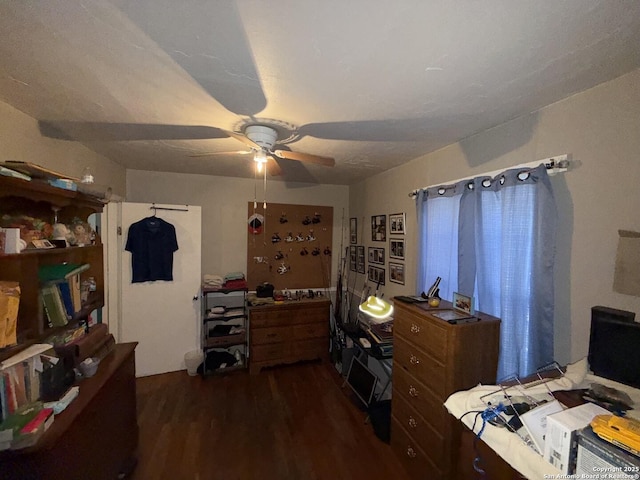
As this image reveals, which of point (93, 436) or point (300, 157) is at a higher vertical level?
point (300, 157)

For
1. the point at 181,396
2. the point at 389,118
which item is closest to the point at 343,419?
the point at 181,396

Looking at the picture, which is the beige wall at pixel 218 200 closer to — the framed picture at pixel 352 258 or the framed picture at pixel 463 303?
the framed picture at pixel 352 258

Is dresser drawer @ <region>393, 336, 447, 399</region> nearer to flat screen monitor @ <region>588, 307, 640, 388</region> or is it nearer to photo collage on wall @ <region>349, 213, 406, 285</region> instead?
flat screen monitor @ <region>588, 307, 640, 388</region>

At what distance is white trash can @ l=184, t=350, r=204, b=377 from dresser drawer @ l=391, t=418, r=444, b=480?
234cm

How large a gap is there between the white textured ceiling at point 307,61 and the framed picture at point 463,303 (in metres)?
1.18

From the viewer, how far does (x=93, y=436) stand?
142 cm

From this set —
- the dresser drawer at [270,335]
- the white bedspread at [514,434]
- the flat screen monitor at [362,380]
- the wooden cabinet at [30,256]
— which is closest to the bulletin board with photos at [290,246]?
the dresser drawer at [270,335]

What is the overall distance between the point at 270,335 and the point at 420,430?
2035mm

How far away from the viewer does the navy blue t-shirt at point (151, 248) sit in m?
3.06

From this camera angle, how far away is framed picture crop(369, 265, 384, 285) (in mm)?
3197

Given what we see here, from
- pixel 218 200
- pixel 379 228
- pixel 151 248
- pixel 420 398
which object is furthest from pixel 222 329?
pixel 420 398

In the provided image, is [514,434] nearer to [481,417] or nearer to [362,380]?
[481,417]

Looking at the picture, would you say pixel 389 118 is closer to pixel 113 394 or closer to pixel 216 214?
pixel 113 394

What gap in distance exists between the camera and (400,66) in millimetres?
1144
